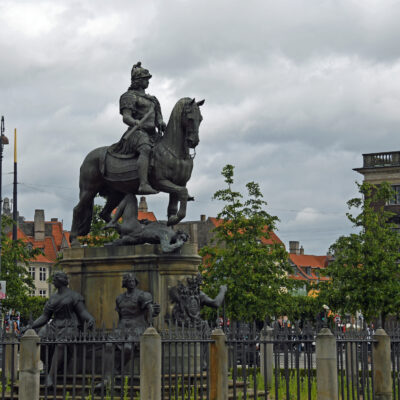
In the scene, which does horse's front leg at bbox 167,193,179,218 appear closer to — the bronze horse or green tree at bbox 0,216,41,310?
the bronze horse

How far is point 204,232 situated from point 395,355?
80.2m

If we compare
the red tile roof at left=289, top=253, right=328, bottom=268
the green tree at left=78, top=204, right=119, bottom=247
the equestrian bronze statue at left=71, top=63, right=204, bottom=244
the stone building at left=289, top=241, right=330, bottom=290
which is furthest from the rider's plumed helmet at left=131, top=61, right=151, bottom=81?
the red tile roof at left=289, top=253, right=328, bottom=268

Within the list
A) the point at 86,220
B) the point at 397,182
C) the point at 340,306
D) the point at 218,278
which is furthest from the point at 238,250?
the point at 397,182

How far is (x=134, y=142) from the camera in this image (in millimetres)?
15094

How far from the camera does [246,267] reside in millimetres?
34906

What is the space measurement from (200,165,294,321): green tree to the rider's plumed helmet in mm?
19478

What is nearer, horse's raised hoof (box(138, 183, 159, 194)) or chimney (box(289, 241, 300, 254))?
horse's raised hoof (box(138, 183, 159, 194))

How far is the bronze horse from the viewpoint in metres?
14.9

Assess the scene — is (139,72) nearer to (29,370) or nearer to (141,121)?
(141,121)

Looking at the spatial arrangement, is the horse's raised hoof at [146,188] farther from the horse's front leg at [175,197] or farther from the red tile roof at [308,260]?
the red tile roof at [308,260]

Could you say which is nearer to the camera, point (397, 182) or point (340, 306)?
point (340, 306)

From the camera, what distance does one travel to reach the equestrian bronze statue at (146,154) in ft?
48.8

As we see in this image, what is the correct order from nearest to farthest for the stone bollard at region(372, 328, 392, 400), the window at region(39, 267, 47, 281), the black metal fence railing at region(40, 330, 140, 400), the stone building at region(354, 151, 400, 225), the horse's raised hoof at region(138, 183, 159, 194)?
1. the stone bollard at region(372, 328, 392, 400)
2. the black metal fence railing at region(40, 330, 140, 400)
3. the horse's raised hoof at region(138, 183, 159, 194)
4. the stone building at region(354, 151, 400, 225)
5. the window at region(39, 267, 47, 281)

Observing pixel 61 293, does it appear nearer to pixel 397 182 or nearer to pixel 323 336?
pixel 323 336
